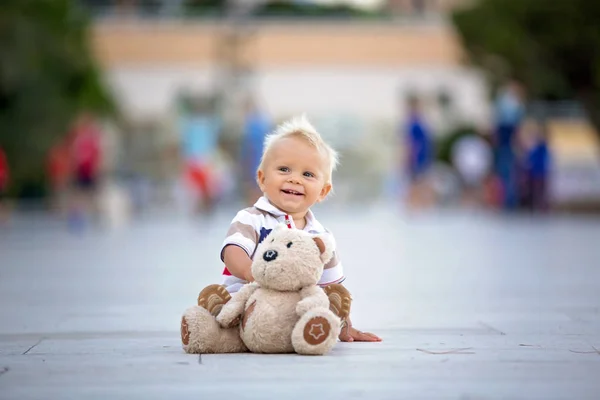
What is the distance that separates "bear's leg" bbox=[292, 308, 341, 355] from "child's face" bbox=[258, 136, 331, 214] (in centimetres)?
69

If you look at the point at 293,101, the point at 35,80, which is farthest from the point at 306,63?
the point at 35,80

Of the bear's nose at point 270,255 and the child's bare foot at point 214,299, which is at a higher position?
the bear's nose at point 270,255

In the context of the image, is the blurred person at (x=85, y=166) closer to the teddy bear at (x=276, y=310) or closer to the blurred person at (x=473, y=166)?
the teddy bear at (x=276, y=310)

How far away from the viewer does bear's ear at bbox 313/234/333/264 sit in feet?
19.6

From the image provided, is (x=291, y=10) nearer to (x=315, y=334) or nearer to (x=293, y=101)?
(x=293, y=101)

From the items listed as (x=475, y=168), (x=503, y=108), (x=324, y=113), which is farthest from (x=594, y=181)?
(x=324, y=113)

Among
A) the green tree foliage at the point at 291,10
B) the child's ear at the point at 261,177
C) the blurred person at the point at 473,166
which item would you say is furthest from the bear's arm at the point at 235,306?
the green tree foliage at the point at 291,10

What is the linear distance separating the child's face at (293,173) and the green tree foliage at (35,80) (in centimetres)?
2834

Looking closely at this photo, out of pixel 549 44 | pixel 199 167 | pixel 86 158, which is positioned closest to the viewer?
pixel 86 158

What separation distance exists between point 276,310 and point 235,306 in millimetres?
207

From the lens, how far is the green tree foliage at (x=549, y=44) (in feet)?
128

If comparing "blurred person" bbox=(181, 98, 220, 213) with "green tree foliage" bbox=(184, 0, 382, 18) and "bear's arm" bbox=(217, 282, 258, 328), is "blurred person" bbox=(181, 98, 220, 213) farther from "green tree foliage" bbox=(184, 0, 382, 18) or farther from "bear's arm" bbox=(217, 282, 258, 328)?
"green tree foliage" bbox=(184, 0, 382, 18)

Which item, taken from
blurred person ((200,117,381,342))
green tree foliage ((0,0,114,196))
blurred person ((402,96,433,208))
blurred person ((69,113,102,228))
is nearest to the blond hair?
blurred person ((200,117,381,342))

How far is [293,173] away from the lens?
20.4ft
